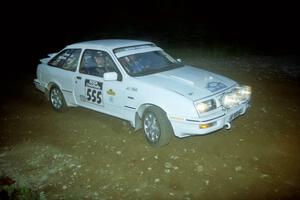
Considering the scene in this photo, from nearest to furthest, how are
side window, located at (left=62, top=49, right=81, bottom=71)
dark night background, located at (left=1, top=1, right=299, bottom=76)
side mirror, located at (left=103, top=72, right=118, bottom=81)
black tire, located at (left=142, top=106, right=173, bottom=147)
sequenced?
1. black tire, located at (left=142, top=106, right=173, bottom=147)
2. side mirror, located at (left=103, top=72, right=118, bottom=81)
3. side window, located at (left=62, top=49, right=81, bottom=71)
4. dark night background, located at (left=1, top=1, right=299, bottom=76)

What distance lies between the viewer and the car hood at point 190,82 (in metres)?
5.33

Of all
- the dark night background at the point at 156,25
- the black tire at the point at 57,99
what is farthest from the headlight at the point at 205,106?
the dark night background at the point at 156,25

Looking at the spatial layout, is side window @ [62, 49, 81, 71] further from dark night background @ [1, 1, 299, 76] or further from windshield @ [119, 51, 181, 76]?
dark night background @ [1, 1, 299, 76]

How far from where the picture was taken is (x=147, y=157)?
5.57 m

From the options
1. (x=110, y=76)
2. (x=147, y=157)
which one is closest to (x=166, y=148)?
(x=147, y=157)

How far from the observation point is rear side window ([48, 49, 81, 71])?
713cm

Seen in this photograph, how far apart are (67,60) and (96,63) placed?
101 cm

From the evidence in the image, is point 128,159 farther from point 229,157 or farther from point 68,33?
point 68,33

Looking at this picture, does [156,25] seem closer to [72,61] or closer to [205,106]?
[72,61]

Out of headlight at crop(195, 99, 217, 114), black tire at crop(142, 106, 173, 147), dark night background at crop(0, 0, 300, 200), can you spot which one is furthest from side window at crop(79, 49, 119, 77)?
headlight at crop(195, 99, 217, 114)

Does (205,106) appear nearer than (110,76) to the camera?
Yes

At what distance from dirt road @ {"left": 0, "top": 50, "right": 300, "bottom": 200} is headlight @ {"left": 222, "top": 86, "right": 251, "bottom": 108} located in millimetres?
740

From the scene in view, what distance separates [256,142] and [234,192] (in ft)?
5.39

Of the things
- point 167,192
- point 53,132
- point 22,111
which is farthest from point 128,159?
point 22,111
